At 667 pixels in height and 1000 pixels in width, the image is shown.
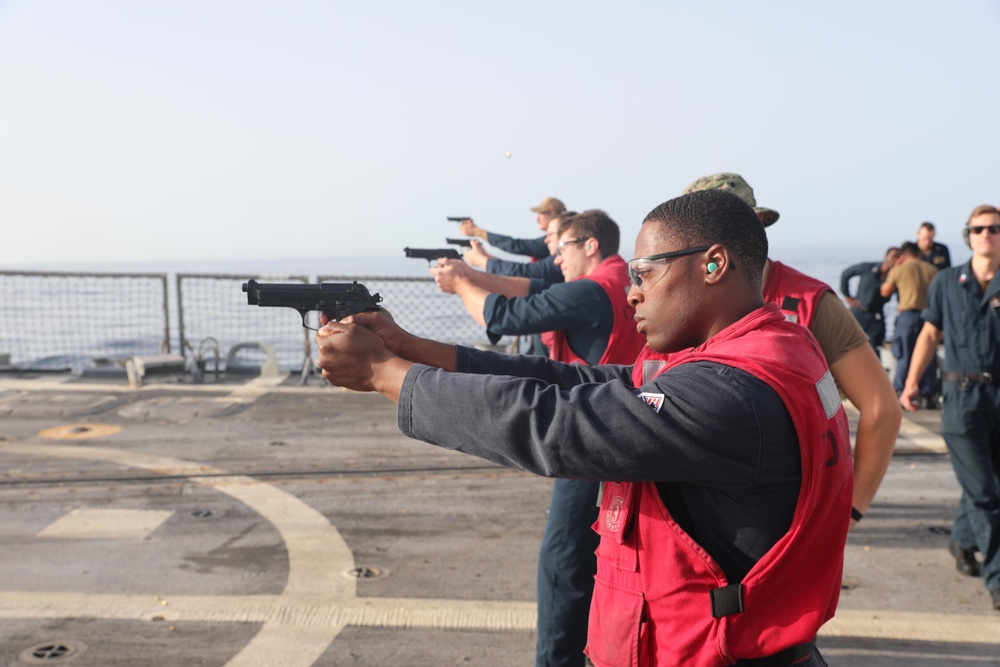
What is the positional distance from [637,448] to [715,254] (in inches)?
21.3

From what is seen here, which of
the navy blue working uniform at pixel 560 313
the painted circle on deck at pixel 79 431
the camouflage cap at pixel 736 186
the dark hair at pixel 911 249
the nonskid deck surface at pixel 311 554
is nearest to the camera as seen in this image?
the camouflage cap at pixel 736 186

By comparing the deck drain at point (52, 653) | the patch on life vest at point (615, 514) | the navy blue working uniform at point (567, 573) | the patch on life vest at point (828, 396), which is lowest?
the deck drain at point (52, 653)

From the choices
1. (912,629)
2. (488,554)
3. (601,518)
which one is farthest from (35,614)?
(912,629)

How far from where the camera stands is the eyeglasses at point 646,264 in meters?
2.10

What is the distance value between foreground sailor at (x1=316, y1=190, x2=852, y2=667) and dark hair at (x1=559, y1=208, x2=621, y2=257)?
2.77 m

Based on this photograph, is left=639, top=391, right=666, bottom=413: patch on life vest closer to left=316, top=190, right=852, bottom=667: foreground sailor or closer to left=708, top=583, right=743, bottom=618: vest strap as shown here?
left=316, top=190, right=852, bottom=667: foreground sailor

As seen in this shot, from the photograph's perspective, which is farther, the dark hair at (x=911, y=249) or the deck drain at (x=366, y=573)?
the dark hair at (x=911, y=249)

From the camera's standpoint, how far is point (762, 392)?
1848mm

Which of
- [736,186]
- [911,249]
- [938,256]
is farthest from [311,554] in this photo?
A: [938,256]

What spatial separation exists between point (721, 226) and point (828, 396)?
459mm

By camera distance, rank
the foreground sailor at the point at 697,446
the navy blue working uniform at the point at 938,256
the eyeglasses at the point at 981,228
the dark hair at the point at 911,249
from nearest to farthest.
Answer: the foreground sailor at the point at 697,446, the eyeglasses at the point at 981,228, the dark hair at the point at 911,249, the navy blue working uniform at the point at 938,256

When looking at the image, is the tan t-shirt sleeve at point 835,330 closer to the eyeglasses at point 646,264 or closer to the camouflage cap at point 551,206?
the eyeglasses at point 646,264

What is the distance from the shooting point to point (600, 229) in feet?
16.3

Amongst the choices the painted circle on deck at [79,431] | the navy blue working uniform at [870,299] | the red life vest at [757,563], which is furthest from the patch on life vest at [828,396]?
the navy blue working uniform at [870,299]
